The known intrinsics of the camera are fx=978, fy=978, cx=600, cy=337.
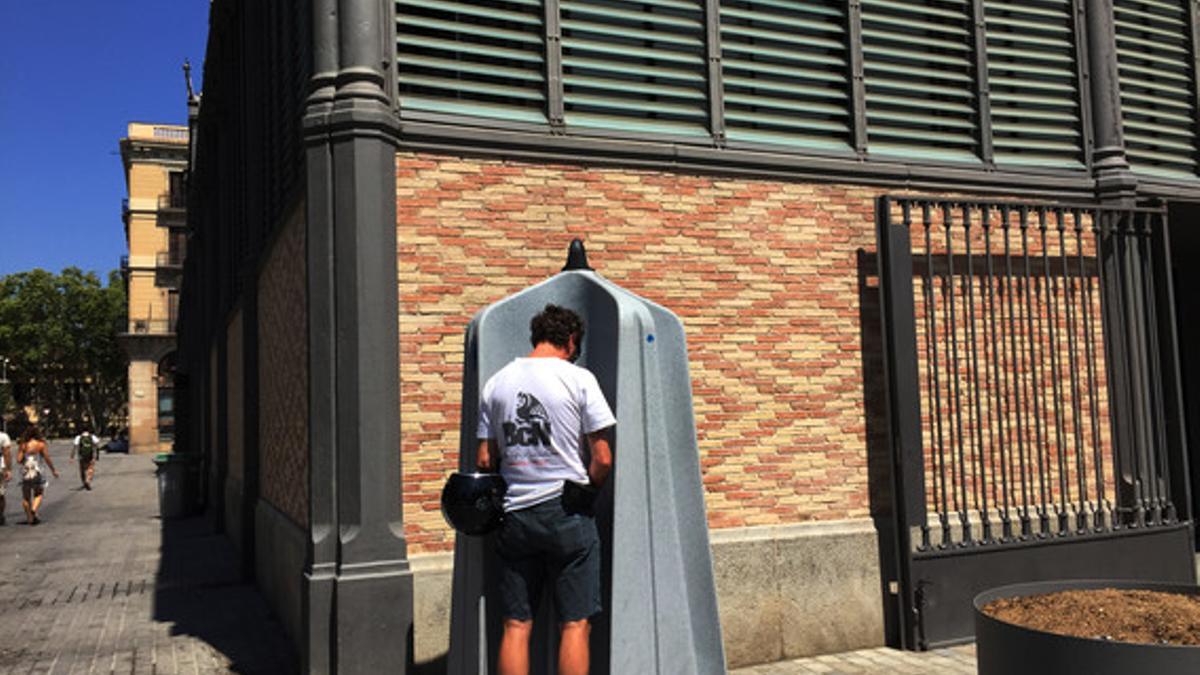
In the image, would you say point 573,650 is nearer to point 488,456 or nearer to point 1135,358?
point 488,456

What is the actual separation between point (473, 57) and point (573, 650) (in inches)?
167

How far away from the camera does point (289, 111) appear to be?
813 cm

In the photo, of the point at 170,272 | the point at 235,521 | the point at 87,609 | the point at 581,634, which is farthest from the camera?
the point at 170,272

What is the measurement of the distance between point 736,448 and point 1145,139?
17.4 ft

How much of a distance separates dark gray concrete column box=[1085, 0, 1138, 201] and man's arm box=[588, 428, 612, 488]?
6288 millimetres

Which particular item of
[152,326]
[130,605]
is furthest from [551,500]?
[152,326]

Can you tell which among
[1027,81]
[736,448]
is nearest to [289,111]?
[736,448]

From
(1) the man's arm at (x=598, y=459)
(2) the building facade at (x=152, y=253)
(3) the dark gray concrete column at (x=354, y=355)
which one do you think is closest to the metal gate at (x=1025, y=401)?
(1) the man's arm at (x=598, y=459)

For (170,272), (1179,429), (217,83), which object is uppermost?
(170,272)

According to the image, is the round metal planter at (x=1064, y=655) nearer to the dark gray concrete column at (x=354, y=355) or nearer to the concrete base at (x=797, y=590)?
the concrete base at (x=797, y=590)

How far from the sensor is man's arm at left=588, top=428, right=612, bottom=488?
426 centimetres

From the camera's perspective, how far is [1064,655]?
286 centimetres

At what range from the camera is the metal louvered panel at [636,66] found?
6980 mm

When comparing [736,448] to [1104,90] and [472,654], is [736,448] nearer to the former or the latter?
[472,654]
